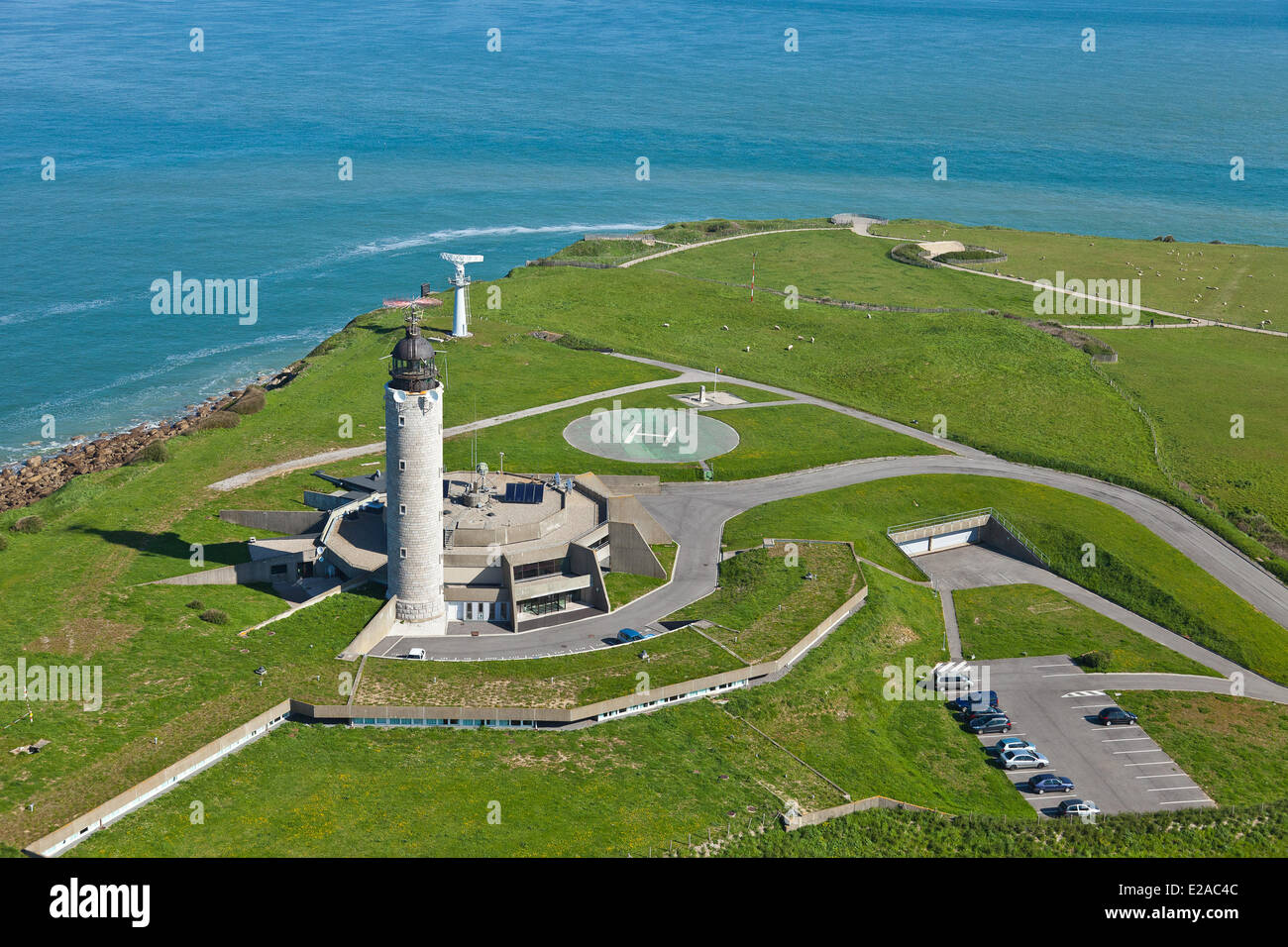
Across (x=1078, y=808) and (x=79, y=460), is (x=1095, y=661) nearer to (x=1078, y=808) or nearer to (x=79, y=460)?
(x=1078, y=808)

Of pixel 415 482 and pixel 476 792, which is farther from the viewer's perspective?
pixel 415 482

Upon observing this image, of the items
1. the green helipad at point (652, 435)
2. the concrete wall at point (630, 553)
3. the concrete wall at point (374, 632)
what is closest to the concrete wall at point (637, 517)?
the concrete wall at point (630, 553)

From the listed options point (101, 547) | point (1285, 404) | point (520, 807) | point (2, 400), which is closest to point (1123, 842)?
point (520, 807)

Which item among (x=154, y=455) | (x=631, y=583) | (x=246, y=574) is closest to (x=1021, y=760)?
(x=631, y=583)

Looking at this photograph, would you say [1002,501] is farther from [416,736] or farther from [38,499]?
[38,499]

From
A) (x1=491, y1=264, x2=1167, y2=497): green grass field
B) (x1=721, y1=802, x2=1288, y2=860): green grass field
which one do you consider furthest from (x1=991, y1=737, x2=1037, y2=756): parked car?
(x1=491, y1=264, x2=1167, y2=497): green grass field

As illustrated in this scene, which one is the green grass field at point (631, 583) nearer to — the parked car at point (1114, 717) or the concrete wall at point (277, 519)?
the concrete wall at point (277, 519)

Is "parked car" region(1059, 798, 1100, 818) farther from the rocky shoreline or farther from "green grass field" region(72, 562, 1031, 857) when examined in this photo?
the rocky shoreline
